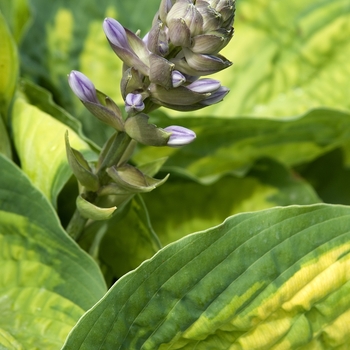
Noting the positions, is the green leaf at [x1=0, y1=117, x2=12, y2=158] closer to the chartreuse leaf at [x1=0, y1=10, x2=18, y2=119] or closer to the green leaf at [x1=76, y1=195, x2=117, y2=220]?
the chartreuse leaf at [x1=0, y1=10, x2=18, y2=119]

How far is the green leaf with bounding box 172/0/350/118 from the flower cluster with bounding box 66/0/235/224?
43 centimetres

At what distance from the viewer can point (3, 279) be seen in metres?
0.45

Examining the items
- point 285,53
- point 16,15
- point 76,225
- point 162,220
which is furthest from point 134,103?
point 285,53

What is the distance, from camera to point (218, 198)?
26.5 inches

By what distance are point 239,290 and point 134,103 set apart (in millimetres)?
157

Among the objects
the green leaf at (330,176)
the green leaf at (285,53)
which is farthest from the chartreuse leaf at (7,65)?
the green leaf at (330,176)

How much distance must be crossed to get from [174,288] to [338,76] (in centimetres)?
53

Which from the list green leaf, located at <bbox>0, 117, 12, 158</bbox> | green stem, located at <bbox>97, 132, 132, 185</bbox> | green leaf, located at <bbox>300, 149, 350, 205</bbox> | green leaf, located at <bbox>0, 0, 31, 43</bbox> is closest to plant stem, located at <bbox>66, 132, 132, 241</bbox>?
green stem, located at <bbox>97, 132, 132, 185</bbox>

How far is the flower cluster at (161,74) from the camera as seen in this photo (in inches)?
13.5

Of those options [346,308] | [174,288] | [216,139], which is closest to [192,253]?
[174,288]

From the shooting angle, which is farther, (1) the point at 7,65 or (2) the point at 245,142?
(2) the point at 245,142

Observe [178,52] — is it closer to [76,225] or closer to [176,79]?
[176,79]

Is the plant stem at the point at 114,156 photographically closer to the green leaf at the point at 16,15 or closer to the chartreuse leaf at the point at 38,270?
the chartreuse leaf at the point at 38,270

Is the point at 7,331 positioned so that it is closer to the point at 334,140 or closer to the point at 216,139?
the point at 216,139
